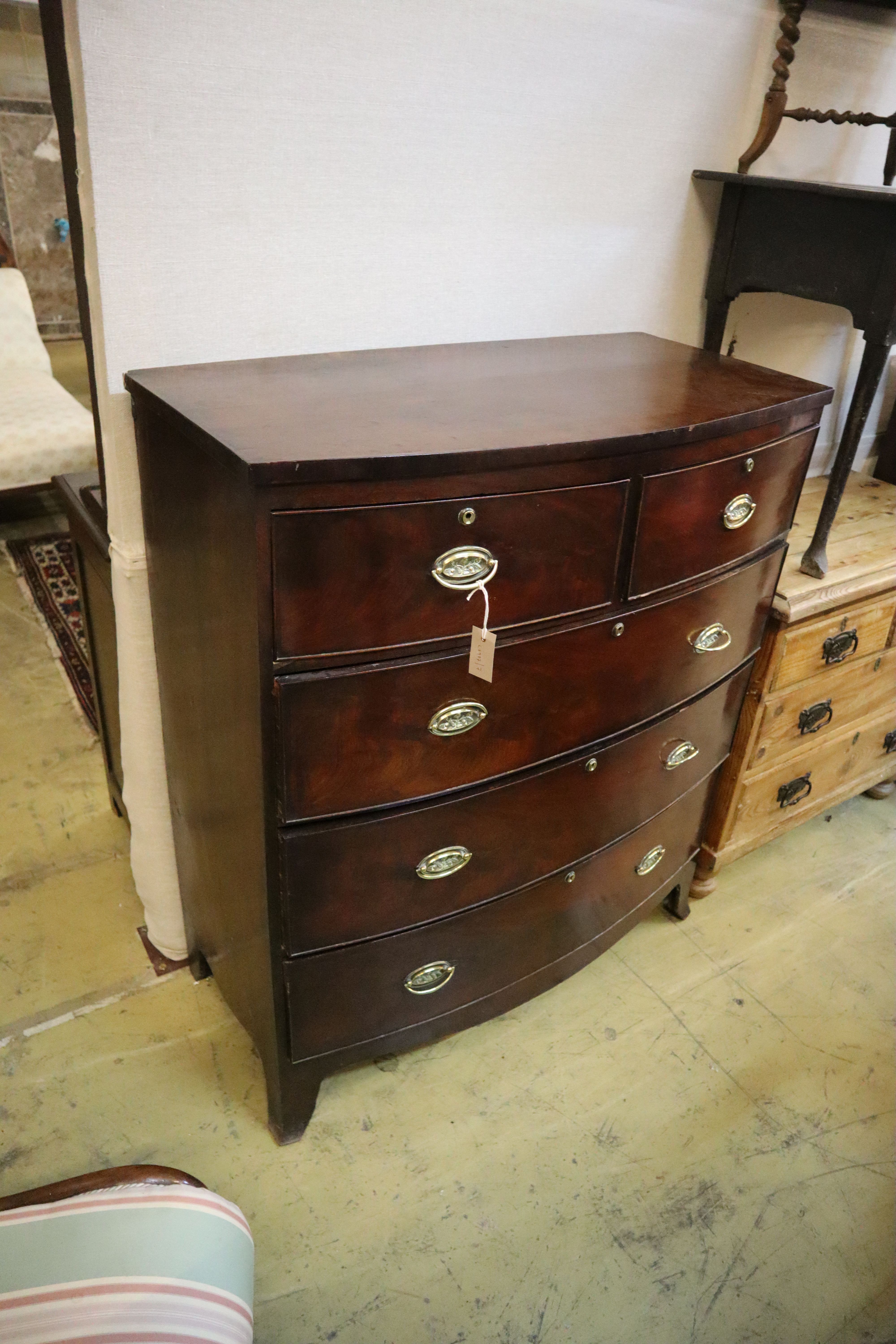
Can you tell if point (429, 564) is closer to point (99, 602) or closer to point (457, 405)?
point (457, 405)

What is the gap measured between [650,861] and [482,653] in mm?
729

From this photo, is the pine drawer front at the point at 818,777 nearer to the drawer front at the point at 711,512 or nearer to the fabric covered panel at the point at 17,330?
the drawer front at the point at 711,512

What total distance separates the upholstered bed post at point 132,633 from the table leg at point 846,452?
1.17 metres

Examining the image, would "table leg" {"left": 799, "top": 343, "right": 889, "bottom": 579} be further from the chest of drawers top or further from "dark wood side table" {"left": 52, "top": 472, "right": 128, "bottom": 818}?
"dark wood side table" {"left": 52, "top": 472, "right": 128, "bottom": 818}

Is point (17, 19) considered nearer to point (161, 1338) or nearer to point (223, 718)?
point (223, 718)

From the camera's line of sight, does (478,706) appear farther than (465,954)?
No

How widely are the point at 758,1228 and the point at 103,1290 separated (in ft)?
3.23

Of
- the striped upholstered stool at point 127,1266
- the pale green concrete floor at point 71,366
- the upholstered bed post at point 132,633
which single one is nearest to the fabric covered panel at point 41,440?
the pale green concrete floor at point 71,366

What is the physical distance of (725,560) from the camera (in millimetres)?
1316

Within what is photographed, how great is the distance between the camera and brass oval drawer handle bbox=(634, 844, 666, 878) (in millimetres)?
1576

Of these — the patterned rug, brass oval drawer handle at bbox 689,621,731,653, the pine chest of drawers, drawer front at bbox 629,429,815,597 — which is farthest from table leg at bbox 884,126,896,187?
the patterned rug

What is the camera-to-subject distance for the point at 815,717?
1.83 meters

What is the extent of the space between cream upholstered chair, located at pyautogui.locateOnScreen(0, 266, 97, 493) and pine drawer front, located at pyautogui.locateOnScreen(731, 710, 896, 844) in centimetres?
206

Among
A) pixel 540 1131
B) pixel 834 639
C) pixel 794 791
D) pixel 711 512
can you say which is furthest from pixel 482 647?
pixel 794 791
